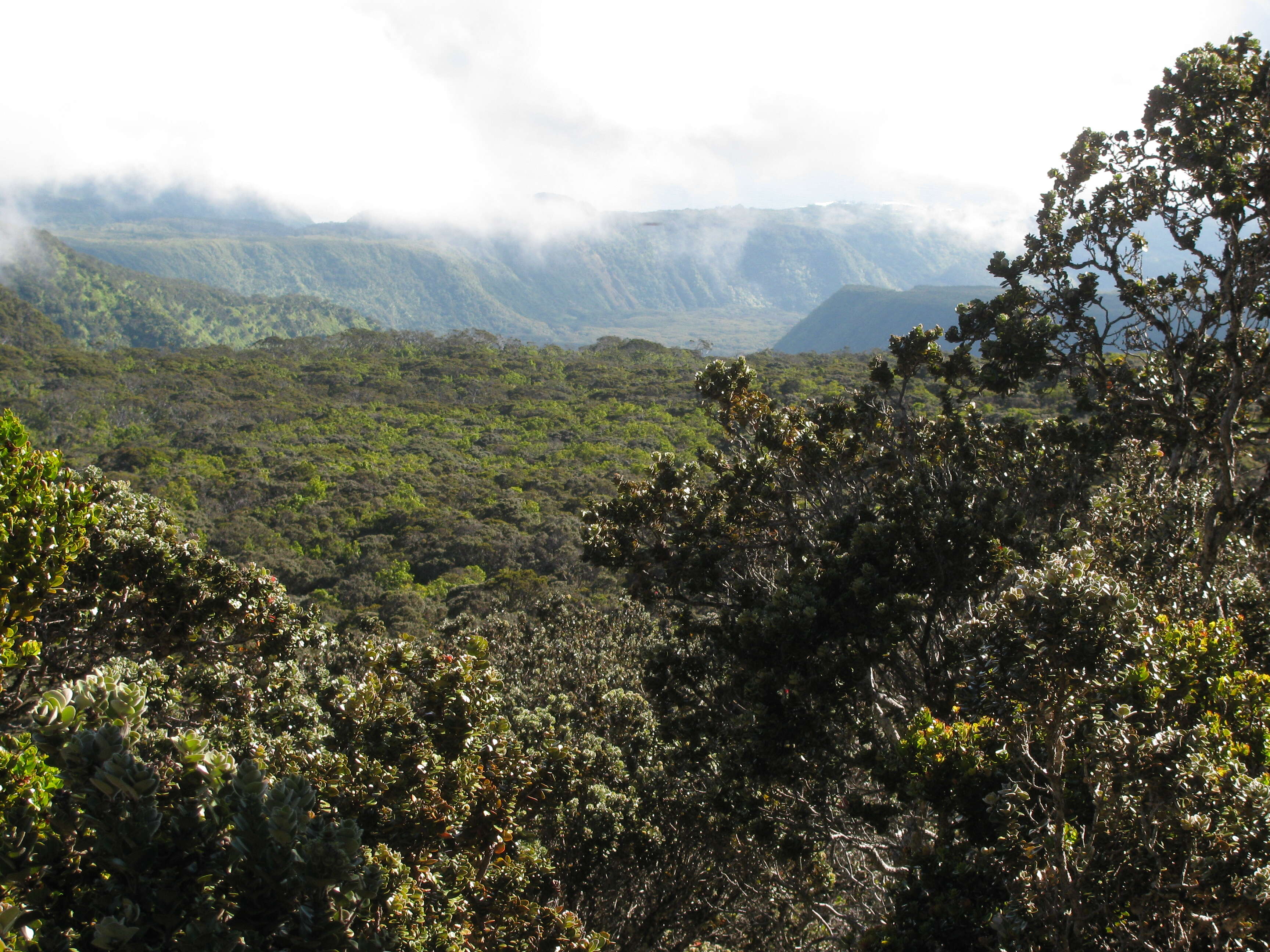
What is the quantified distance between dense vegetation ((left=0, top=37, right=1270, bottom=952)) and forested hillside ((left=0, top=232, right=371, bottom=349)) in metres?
164

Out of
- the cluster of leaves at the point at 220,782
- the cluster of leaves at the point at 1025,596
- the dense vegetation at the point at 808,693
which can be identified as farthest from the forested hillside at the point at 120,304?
the cluster of leaves at the point at 1025,596

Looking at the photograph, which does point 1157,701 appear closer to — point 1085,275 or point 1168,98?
point 1085,275

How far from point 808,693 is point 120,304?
198 metres

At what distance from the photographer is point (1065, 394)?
50.8 m

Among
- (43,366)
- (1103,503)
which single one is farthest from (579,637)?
(43,366)

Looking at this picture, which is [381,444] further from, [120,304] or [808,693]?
[120,304]

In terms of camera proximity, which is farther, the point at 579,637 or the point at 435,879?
the point at 579,637

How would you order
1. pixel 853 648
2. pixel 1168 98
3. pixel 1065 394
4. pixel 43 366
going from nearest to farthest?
1. pixel 853 648
2. pixel 1168 98
3. pixel 1065 394
4. pixel 43 366

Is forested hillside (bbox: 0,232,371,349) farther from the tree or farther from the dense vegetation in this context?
the tree

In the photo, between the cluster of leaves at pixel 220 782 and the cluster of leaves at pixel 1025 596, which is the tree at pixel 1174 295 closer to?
the cluster of leaves at pixel 1025 596

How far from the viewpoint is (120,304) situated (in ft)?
537

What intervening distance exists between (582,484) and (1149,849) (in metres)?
51.9

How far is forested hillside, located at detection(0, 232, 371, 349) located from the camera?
15362 cm

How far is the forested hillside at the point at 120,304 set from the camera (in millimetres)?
153625
